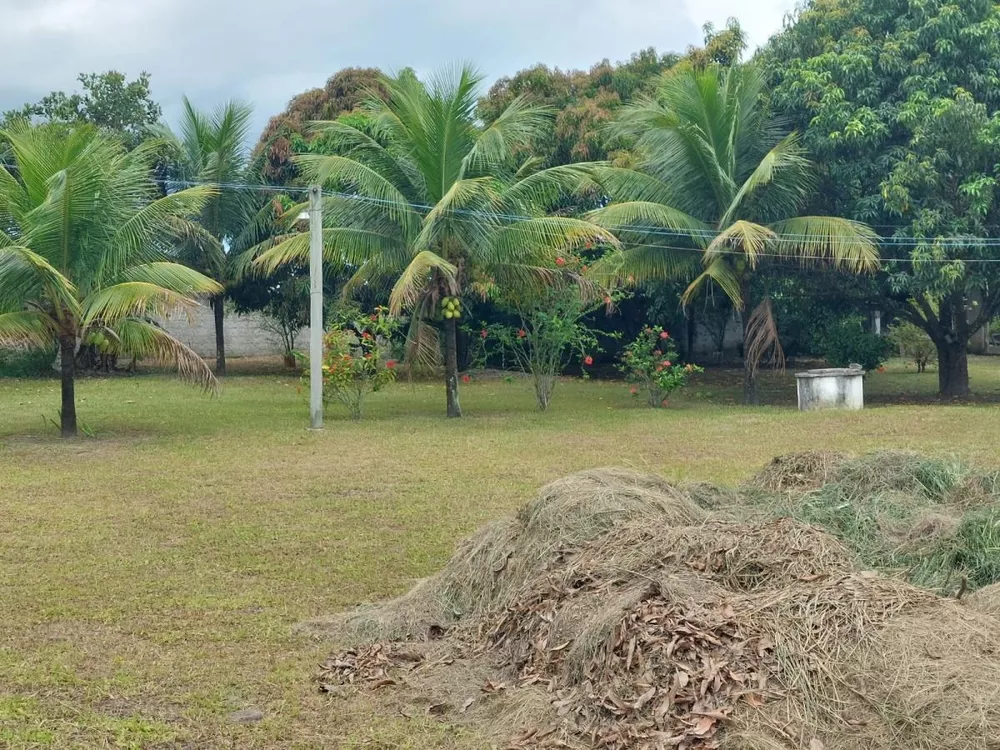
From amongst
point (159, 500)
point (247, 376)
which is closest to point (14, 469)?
point (159, 500)

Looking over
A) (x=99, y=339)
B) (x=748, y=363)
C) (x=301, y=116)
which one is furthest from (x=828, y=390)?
(x=301, y=116)

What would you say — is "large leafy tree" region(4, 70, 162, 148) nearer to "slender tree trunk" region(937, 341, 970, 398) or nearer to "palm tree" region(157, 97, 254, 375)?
"palm tree" region(157, 97, 254, 375)

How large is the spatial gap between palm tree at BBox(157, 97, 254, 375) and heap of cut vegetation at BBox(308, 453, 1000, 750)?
61.8 feet

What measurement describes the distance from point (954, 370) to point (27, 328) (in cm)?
1519

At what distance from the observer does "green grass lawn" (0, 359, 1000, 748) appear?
4.48m

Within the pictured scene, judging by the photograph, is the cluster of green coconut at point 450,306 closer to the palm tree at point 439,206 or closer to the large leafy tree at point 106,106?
the palm tree at point 439,206

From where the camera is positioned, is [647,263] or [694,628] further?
[647,263]

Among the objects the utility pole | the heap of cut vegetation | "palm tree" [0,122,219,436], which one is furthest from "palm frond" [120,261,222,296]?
the heap of cut vegetation

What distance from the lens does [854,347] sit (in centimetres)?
2130

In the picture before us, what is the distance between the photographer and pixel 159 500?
364 inches

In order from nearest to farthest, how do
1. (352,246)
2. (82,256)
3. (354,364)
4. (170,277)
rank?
(82,256) < (170,277) < (352,246) < (354,364)

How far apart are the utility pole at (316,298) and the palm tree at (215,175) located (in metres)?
9.74

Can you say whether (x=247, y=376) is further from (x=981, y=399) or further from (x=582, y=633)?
(x=582, y=633)

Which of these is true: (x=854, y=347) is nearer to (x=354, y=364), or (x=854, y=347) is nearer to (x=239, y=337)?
(x=354, y=364)
